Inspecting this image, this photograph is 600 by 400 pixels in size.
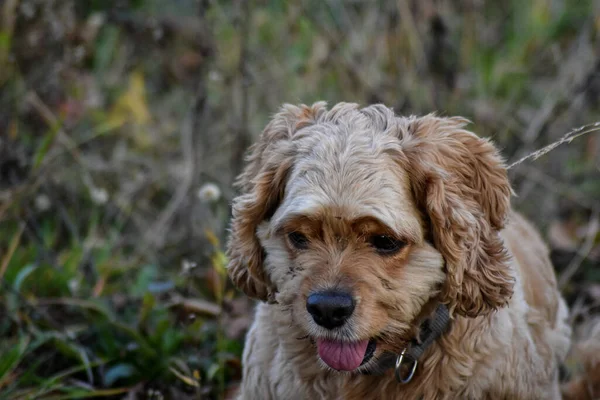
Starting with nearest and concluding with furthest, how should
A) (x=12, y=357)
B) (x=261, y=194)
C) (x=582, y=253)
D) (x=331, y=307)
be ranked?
(x=331, y=307), (x=261, y=194), (x=12, y=357), (x=582, y=253)

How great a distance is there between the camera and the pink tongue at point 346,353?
342cm

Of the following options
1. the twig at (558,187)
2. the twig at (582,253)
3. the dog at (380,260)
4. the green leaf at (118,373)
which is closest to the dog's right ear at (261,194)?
the dog at (380,260)

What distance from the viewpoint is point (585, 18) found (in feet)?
26.5

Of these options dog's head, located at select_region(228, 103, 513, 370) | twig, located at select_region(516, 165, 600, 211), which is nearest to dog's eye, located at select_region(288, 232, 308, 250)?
dog's head, located at select_region(228, 103, 513, 370)

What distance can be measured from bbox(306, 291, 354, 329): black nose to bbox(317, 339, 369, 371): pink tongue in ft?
0.47

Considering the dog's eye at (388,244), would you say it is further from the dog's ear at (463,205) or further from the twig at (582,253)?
A: the twig at (582,253)

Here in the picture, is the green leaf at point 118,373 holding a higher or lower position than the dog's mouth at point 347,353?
lower

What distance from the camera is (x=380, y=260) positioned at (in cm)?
334

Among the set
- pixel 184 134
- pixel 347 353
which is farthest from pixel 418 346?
pixel 184 134

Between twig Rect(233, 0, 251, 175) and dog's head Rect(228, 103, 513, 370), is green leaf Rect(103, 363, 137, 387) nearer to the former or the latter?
dog's head Rect(228, 103, 513, 370)

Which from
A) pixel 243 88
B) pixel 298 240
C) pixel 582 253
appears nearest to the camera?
pixel 298 240

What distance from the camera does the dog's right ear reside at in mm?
3613

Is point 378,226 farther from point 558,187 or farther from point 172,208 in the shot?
point 558,187

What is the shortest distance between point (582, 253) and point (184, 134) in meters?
3.33
